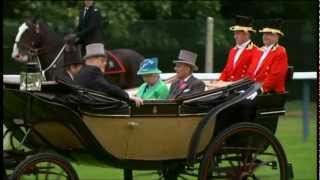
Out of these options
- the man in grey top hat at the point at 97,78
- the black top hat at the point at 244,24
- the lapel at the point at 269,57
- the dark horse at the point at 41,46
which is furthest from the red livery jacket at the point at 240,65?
the dark horse at the point at 41,46

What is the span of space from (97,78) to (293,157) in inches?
169

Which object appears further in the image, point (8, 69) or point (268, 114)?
point (8, 69)

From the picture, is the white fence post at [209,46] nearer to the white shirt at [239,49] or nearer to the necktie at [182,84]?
the white shirt at [239,49]

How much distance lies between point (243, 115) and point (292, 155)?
150 inches

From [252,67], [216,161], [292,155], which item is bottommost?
[292,155]

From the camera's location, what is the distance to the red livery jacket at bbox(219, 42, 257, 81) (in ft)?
26.1

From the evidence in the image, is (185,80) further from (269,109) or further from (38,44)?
(38,44)

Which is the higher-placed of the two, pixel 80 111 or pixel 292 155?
pixel 80 111

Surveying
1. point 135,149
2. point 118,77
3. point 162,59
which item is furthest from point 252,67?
point 162,59

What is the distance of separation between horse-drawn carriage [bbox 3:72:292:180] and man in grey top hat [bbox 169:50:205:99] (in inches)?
9.7

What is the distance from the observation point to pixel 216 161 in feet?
23.5

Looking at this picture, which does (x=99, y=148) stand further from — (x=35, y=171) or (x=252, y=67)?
(x=252, y=67)

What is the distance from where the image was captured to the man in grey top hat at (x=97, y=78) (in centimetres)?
693

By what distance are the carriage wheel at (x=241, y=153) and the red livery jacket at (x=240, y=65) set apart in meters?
0.92
